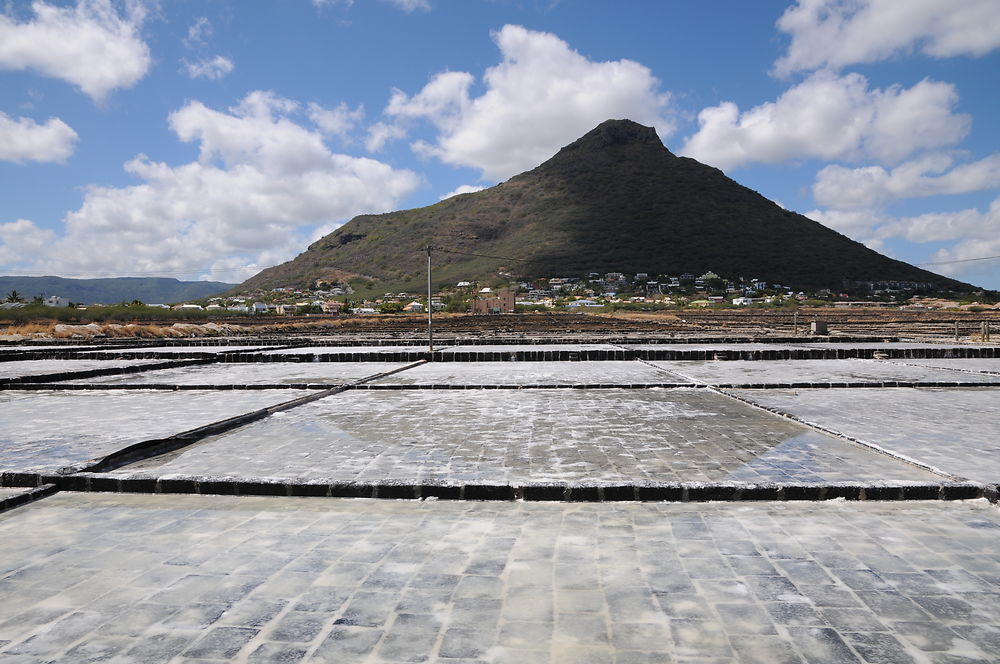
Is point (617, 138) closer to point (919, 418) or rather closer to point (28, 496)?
point (919, 418)

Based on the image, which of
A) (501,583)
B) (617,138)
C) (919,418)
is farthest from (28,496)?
(617,138)

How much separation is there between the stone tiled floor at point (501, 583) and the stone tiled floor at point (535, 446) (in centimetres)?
51

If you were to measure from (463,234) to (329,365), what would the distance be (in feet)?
332

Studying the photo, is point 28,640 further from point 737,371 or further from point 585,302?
point 585,302

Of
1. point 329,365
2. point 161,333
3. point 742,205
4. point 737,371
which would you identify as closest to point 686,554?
point 737,371

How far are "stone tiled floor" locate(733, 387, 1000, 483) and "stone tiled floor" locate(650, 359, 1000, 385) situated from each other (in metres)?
0.92

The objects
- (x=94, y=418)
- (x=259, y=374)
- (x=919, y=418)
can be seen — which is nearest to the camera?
(x=919, y=418)

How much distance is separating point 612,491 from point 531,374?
7.17 m

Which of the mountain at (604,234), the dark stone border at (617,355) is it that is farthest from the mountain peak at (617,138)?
the dark stone border at (617,355)

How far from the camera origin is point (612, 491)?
4.34 metres

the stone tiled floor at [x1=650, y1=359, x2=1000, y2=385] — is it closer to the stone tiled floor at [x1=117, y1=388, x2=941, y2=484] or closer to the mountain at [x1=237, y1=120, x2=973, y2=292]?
the stone tiled floor at [x1=117, y1=388, x2=941, y2=484]

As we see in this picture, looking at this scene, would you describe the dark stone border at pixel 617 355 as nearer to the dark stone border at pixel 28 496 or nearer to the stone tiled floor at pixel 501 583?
the dark stone border at pixel 28 496

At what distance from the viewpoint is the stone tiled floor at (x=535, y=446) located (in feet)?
15.7

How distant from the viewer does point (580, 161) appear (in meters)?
134
